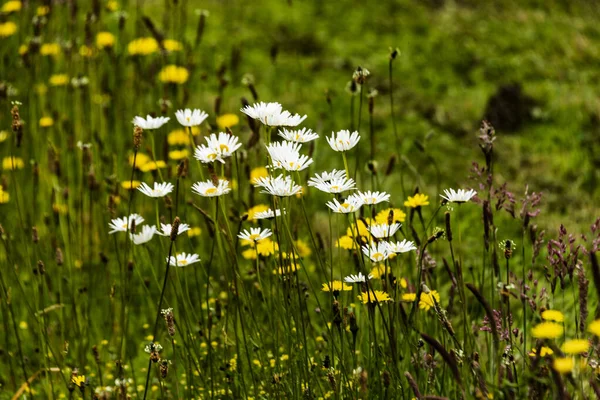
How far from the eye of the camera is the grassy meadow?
5.37 feet

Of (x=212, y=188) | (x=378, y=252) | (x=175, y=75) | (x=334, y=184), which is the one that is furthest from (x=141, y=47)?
(x=378, y=252)

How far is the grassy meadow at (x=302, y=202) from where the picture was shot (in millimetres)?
1638

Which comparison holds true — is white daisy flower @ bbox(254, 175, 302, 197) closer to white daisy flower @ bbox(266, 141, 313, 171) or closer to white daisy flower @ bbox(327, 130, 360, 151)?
white daisy flower @ bbox(266, 141, 313, 171)

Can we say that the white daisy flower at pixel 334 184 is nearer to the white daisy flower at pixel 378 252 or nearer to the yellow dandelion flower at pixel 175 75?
the white daisy flower at pixel 378 252

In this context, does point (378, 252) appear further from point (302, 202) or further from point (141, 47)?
point (141, 47)

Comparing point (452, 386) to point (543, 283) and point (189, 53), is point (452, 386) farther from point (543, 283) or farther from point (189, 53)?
point (189, 53)

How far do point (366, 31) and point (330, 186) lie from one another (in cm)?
462

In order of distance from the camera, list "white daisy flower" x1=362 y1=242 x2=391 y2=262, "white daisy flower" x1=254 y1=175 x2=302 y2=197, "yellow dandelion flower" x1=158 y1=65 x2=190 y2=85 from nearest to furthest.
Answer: "white daisy flower" x1=254 y1=175 x2=302 y2=197
"white daisy flower" x1=362 y1=242 x2=391 y2=262
"yellow dandelion flower" x1=158 y1=65 x2=190 y2=85

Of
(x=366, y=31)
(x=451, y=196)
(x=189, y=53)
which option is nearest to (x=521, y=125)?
(x=366, y=31)

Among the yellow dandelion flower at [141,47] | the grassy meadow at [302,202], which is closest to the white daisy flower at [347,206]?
the grassy meadow at [302,202]

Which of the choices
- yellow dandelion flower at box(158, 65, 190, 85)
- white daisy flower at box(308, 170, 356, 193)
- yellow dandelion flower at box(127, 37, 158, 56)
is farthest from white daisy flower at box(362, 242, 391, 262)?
yellow dandelion flower at box(127, 37, 158, 56)

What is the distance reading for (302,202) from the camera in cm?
160

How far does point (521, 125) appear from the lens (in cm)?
455

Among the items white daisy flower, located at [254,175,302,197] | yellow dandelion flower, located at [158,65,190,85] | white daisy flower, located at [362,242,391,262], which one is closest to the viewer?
white daisy flower, located at [254,175,302,197]
